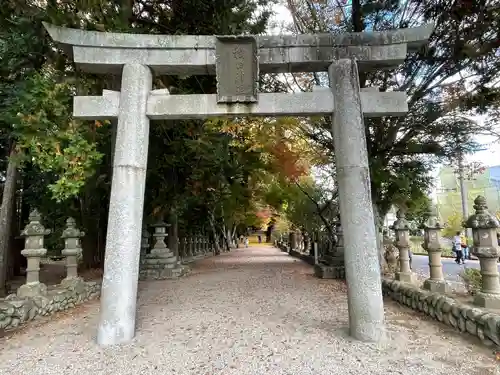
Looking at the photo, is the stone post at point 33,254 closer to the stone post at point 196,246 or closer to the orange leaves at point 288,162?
the orange leaves at point 288,162

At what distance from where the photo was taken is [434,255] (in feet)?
19.4

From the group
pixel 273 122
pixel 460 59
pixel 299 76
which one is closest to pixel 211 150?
pixel 273 122

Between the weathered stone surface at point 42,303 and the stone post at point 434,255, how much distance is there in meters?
7.22

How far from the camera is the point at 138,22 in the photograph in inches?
319

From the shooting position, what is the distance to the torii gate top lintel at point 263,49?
4754 millimetres

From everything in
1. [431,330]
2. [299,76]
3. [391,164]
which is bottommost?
[431,330]

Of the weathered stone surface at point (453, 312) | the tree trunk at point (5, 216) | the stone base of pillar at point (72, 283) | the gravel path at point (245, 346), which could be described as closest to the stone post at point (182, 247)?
the stone base of pillar at point (72, 283)

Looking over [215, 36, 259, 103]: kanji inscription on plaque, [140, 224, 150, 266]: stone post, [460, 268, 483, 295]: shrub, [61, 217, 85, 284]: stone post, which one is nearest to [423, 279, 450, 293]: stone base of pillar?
[460, 268, 483, 295]: shrub

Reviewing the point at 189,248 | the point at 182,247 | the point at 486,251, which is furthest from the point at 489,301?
the point at 189,248

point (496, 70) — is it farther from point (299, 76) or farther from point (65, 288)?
point (65, 288)

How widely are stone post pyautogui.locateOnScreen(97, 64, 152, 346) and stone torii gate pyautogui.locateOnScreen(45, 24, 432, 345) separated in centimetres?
1

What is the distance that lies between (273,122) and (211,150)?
2.48 m

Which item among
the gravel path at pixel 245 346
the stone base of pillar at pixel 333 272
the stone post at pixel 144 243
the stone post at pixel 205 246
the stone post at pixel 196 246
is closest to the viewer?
the gravel path at pixel 245 346

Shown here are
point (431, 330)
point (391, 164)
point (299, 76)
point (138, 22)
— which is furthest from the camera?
point (299, 76)
